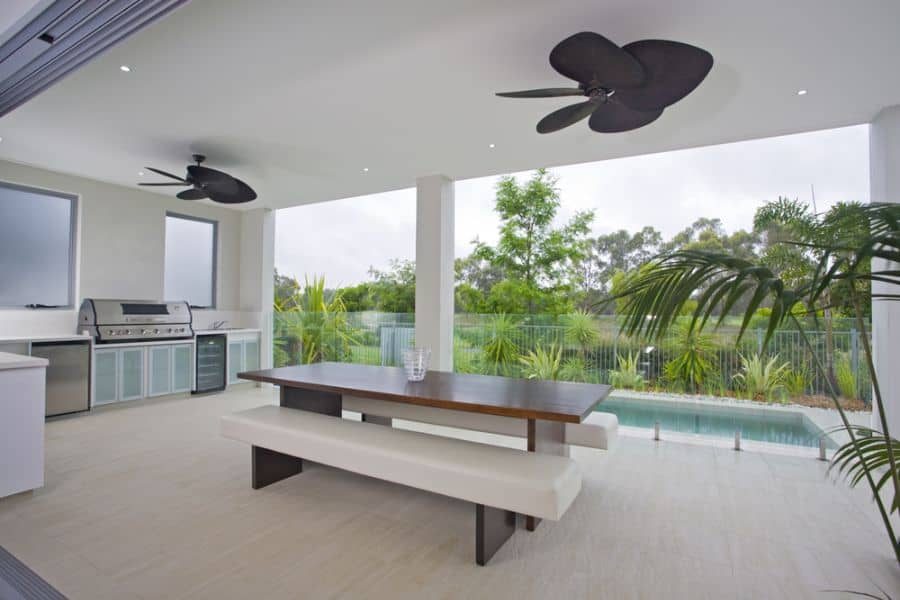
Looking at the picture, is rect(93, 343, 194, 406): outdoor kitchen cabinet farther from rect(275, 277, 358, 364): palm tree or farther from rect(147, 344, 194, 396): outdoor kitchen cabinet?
rect(275, 277, 358, 364): palm tree

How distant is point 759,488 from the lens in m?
3.10

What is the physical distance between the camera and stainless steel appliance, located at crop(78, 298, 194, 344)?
204 inches

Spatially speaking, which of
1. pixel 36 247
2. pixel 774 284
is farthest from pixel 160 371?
pixel 774 284

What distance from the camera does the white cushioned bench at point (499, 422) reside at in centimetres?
281

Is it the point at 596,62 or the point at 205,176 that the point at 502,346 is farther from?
the point at 596,62

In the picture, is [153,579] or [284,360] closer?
[153,579]

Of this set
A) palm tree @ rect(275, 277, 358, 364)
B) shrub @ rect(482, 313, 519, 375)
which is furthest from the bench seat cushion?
palm tree @ rect(275, 277, 358, 364)

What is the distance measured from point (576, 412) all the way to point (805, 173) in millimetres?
4951

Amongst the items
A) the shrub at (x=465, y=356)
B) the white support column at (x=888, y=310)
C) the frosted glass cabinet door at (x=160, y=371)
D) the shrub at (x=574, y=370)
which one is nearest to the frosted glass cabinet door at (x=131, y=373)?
the frosted glass cabinet door at (x=160, y=371)

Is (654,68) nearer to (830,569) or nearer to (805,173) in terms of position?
(830,569)

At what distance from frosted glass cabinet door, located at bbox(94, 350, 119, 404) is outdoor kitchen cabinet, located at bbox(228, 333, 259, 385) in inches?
55.3

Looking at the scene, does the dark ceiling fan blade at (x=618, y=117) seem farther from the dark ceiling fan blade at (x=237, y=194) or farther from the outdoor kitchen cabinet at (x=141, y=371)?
the outdoor kitchen cabinet at (x=141, y=371)

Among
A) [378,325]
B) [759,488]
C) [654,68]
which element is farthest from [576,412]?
[378,325]

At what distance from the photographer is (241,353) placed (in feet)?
21.7
